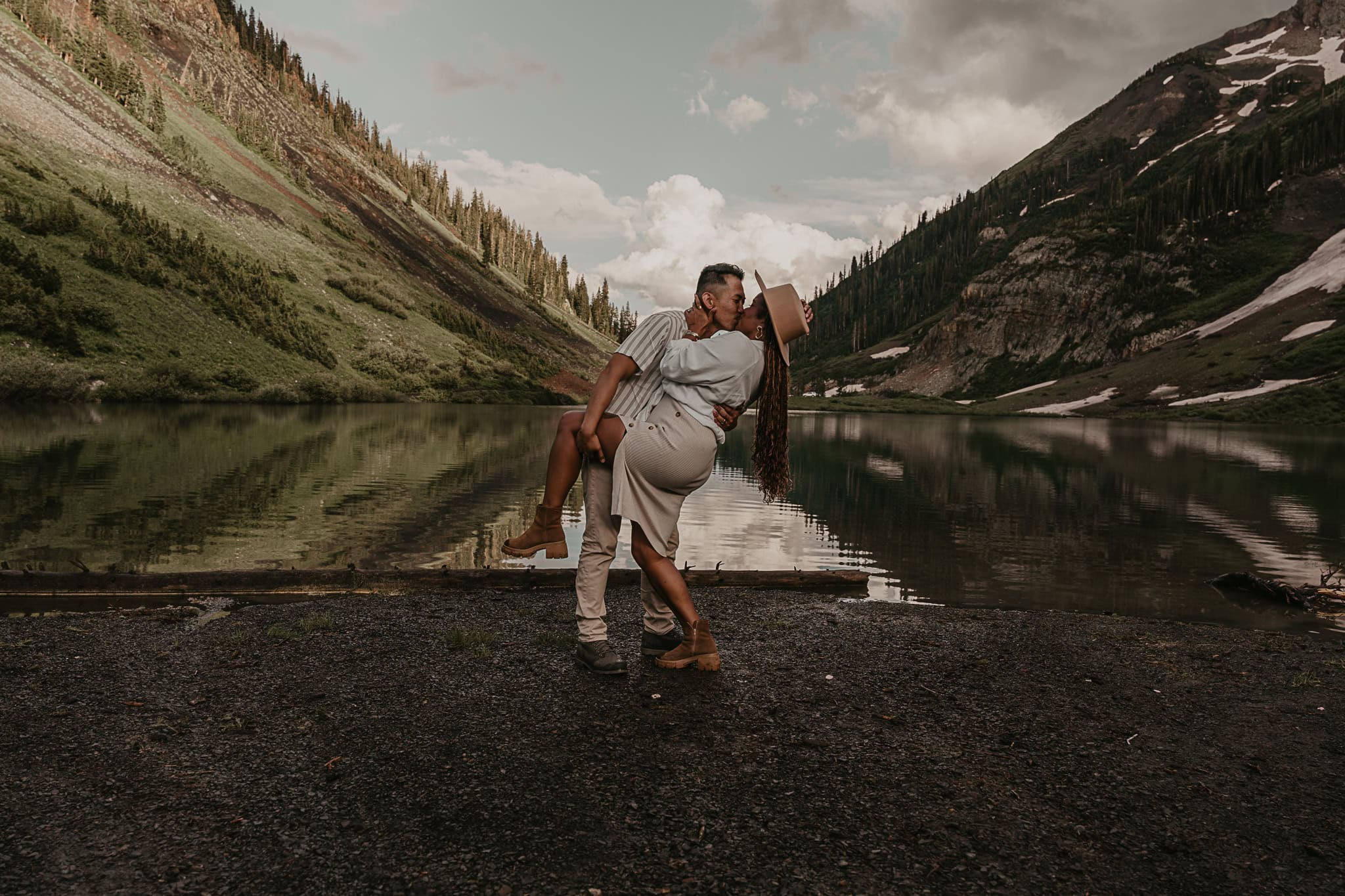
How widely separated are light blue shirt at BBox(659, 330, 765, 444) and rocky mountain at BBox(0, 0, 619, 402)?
5390 centimetres

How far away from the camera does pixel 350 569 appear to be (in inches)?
375

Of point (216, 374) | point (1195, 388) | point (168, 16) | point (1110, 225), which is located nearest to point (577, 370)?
point (216, 374)

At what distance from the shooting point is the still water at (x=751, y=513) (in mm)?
12539

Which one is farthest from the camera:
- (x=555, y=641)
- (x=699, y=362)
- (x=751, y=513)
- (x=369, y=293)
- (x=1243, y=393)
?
(x=369, y=293)

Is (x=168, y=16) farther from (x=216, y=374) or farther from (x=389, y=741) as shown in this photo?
(x=389, y=741)

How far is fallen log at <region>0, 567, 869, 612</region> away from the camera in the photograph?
28.2ft

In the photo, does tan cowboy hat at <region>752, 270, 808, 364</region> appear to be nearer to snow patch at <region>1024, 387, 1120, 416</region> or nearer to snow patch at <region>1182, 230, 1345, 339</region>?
snow patch at <region>1024, 387, 1120, 416</region>

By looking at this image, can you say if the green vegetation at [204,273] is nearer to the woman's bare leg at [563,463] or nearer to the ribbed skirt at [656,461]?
the woman's bare leg at [563,463]

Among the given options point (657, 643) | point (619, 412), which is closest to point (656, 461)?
point (619, 412)

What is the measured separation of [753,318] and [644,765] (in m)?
3.58

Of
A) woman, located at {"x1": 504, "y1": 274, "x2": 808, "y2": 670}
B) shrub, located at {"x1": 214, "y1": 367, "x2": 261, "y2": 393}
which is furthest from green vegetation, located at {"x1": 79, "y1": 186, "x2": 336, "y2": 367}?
woman, located at {"x1": 504, "y1": 274, "x2": 808, "y2": 670}

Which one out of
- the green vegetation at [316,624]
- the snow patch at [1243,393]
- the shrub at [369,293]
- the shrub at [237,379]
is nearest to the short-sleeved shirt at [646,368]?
the green vegetation at [316,624]

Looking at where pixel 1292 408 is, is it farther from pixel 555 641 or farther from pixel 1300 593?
pixel 555 641

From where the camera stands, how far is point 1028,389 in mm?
127938
